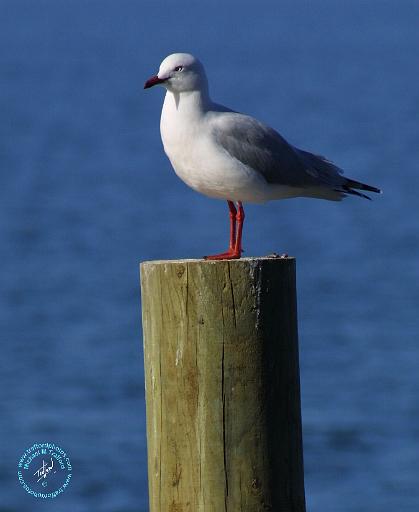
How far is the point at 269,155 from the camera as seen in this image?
281 inches

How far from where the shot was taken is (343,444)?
15.6m

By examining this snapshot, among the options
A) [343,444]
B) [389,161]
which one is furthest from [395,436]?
[389,161]

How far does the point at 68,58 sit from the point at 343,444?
86.7m

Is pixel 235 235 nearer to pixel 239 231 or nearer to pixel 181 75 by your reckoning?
pixel 239 231

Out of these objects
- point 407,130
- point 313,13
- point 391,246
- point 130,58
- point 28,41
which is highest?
point 313,13

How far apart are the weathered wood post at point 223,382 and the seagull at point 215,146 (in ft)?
3.82

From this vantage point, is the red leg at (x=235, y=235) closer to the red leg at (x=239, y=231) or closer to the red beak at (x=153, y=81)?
the red leg at (x=239, y=231)

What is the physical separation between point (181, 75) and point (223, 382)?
6.29 feet

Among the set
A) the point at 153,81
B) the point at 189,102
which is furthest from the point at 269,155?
the point at 153,81

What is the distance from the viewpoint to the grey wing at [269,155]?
695cm

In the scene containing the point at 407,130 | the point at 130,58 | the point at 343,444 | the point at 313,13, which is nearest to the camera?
the point at 343,444

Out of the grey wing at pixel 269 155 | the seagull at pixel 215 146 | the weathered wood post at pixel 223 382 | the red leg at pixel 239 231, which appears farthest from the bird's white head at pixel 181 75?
the weathered wood post at pixel 223 382

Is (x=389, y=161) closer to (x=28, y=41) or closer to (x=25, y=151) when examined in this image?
(x=25, y=151)

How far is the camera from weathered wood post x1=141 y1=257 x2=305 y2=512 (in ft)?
17.9
